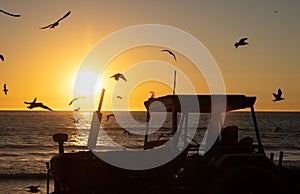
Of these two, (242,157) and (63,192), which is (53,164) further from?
(242,157)

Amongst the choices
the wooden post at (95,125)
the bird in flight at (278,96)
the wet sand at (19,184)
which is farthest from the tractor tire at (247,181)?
the wet sand at (19,184)

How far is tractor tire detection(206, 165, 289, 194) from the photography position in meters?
8.96

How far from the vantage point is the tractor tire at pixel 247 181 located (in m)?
8.96

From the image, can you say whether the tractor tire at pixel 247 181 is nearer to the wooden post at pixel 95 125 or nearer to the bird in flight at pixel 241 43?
the wooden post at pixel 95 125

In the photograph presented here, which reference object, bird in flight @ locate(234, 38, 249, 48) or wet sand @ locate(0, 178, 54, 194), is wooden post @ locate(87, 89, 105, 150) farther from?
wet sand @ locate(0, 178, 54, 194)

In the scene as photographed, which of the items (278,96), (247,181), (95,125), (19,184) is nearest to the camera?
(247,181)

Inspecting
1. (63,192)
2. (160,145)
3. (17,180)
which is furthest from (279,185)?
(17,180)

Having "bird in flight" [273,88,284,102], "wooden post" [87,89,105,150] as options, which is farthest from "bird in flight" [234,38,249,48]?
"wooden post" [87,89,105,150]

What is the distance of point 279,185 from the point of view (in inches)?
357

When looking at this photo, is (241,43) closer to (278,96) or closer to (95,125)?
(278,96)

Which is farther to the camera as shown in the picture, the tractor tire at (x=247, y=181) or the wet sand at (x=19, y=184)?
the wet sand at (x=19, y=184)

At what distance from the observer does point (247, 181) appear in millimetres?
9078

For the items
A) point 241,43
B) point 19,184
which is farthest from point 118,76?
point 19,184

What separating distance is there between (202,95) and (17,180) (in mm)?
23906
